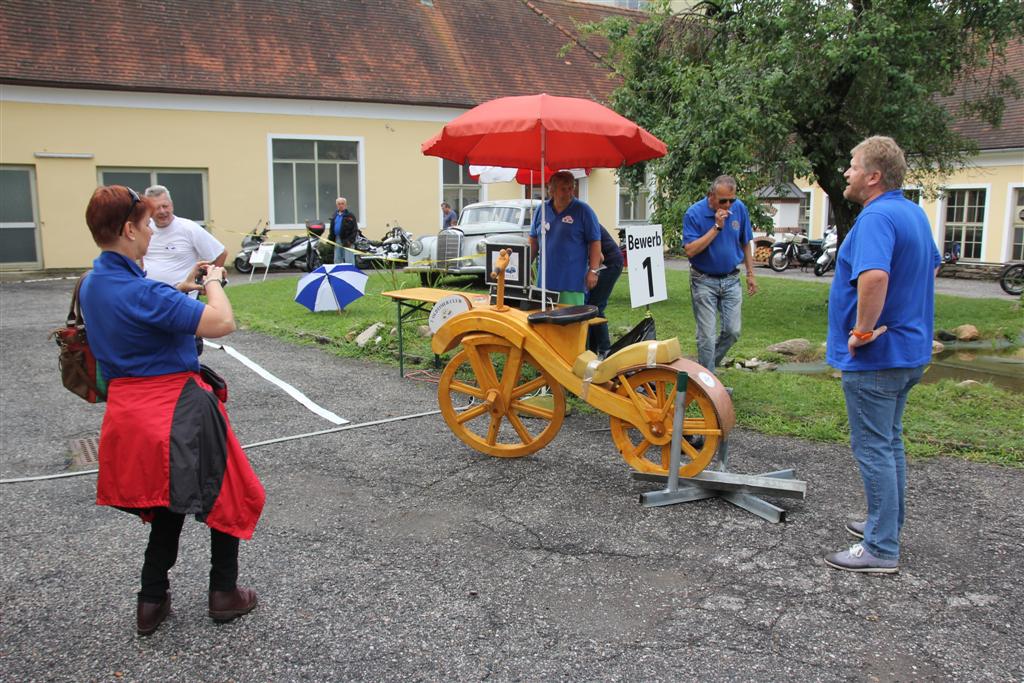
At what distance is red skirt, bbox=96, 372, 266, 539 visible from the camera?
3201 mm

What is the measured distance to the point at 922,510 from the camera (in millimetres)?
4699

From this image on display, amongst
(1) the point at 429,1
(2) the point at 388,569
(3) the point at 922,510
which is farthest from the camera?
(1) the point at 429,1

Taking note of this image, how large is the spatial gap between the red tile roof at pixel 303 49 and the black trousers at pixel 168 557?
1977 cm

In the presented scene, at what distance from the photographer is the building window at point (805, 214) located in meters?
28.6

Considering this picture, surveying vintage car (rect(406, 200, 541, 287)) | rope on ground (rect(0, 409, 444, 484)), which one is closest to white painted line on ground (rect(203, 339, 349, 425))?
rope on ground (rect(0, 409, 444, 484))

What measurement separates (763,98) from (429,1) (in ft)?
61.9

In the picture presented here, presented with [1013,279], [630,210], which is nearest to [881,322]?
[1013,279]

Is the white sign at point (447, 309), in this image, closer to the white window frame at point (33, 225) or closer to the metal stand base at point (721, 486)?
the metal stand base at point (721, 486)

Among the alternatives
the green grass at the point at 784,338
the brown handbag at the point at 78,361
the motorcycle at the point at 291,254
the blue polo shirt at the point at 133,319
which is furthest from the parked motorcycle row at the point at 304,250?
the blue polo shirt at the point at 133,319

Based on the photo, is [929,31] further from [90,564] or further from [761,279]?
[90,564]

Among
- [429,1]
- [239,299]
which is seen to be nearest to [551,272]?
[239,299]

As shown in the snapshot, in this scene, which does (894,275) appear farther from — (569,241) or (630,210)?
(630,210)

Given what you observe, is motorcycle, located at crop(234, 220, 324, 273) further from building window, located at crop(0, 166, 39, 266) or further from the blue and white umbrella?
the blue and white umbrella

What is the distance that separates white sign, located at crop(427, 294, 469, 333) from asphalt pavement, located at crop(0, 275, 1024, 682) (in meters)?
0.96
